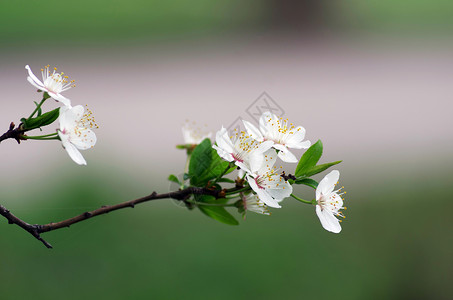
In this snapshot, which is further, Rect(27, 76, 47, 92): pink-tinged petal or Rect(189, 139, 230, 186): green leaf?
Rect(189, 139, 230, 186): green leaf

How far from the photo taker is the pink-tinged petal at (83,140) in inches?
33.5

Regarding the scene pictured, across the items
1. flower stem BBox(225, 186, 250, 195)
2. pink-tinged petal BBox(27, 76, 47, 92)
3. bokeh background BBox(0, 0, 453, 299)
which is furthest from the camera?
bokeh background BBox(0, 0, 453, 299)

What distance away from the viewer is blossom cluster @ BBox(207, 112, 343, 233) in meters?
0.86

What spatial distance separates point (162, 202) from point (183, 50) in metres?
2.83

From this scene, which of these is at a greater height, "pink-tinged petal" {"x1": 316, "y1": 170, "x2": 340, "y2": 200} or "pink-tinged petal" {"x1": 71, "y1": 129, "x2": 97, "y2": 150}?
"pink-tinged petal" {"x1": 316, "y1": 170, "x2": 340, "y2": 200}

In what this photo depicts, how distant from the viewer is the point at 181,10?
6.13 meters

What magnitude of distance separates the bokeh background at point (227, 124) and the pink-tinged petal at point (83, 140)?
1.37 metres

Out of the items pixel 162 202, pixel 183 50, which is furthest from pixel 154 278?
pixel 183 50

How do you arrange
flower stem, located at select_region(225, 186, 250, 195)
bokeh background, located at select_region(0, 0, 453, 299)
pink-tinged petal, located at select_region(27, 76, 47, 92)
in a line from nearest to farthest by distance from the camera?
pink-tinged petal, located at select_region(27, 76, 47, 92) → flower stem, located at select_region(225, 186, 250, 195) → bokeh background, located at select_region(0, 0, 453, 299)

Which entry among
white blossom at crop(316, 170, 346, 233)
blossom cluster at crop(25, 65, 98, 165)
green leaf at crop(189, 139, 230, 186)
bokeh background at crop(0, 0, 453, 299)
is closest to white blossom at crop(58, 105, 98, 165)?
blossom cluster at crop(25, 65, 98, 165)

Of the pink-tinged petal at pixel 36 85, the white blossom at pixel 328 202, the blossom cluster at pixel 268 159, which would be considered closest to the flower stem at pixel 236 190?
the blossom cluster at pixel 268 159

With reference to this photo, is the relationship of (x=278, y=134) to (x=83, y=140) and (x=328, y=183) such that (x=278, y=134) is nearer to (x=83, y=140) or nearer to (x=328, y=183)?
(x=328, y=183)

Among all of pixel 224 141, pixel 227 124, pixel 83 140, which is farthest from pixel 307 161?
pixel 227 124

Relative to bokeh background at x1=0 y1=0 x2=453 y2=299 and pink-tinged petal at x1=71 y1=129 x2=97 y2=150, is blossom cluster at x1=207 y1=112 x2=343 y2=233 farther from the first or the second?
bokeh background at x1=0 y1=0 x2=453 y2=299
